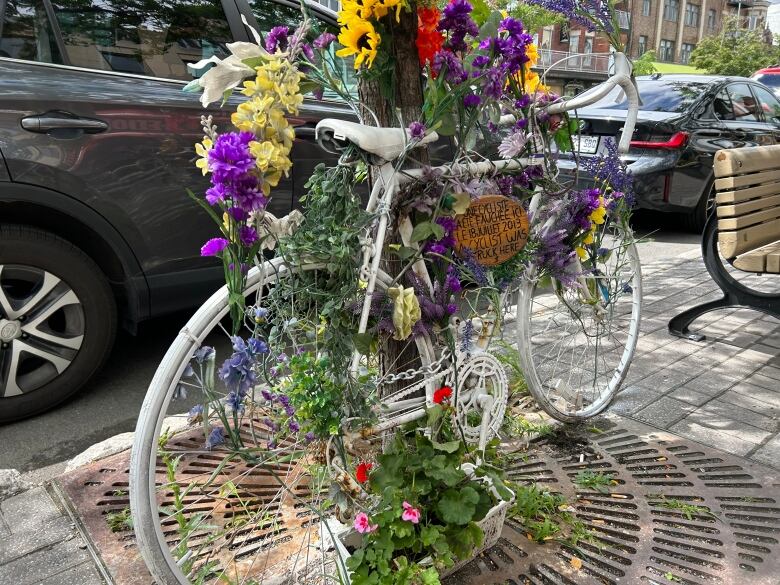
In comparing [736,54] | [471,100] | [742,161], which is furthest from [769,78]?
[736,54]

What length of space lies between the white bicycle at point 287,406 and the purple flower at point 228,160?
0.91ft

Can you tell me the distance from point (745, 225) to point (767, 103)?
5.81 metres

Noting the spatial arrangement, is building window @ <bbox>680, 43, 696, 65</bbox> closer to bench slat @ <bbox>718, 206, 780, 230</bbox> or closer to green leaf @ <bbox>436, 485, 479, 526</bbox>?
bench slat @ <bbox>718, 206, 780, 230</bbox>

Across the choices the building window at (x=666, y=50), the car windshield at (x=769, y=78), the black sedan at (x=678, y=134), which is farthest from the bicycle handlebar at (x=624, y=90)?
the building window at (x=666, y=50)

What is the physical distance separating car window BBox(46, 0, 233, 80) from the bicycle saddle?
6.16 ft

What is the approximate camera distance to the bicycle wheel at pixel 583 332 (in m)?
2.58

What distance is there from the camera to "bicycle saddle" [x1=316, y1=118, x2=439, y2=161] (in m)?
1.62

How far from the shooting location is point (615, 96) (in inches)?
108

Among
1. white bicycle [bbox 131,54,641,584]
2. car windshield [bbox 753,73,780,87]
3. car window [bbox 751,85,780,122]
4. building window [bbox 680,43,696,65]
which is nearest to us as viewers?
white bicycle [bbox 131,54,641,584]

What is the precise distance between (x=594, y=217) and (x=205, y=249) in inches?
61.3

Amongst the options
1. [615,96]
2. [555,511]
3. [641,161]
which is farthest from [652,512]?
[641,161]

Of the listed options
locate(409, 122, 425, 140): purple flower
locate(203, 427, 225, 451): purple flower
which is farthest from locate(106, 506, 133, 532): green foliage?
locate(409, 122, 425, 140): purple flower

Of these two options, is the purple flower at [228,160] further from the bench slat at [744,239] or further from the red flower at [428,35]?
the bench slat at [744,239]

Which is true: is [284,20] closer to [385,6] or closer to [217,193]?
[385,6]
